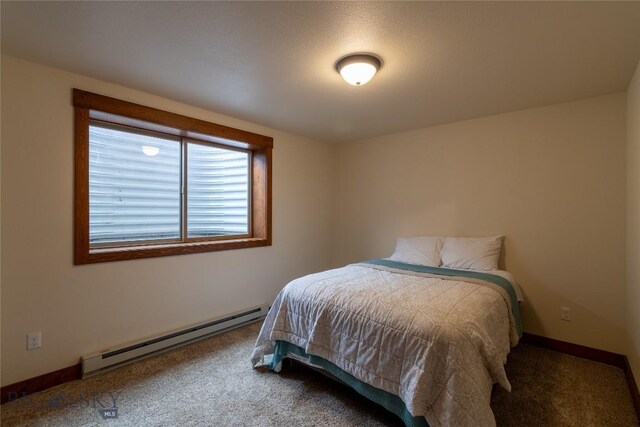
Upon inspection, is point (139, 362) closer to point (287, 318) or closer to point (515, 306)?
point (287, 318)

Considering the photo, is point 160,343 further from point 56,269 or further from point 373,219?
point 373,219

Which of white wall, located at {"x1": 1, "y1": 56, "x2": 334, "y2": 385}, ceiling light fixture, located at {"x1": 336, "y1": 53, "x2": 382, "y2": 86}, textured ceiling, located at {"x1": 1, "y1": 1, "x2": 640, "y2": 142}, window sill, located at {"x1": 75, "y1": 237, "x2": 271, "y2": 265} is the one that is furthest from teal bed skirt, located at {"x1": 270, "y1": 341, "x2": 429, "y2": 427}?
textured ceiling, located at {"x1": 1, "y1": 1, "x2": 640, "y2": 142}

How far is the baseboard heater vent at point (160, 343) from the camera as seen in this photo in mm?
2145

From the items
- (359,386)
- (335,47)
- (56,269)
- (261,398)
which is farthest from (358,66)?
(56,269)

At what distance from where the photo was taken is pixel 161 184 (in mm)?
2797

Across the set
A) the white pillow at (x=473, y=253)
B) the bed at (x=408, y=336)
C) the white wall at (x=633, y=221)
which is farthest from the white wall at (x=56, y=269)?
the white wall at (x=633, y=221)

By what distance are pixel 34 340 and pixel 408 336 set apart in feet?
8.04

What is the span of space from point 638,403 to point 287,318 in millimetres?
2245

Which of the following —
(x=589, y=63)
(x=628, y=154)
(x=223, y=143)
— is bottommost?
(x=628, y=154)

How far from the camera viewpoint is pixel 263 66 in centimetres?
202

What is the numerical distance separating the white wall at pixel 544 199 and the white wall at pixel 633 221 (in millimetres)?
194

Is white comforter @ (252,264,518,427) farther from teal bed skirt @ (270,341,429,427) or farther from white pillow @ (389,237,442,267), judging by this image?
white pillow @ (389,237,442,267)

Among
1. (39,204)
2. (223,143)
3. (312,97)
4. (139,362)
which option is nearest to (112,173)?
(39,204)

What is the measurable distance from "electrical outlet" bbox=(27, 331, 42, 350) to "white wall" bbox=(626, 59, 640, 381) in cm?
392
